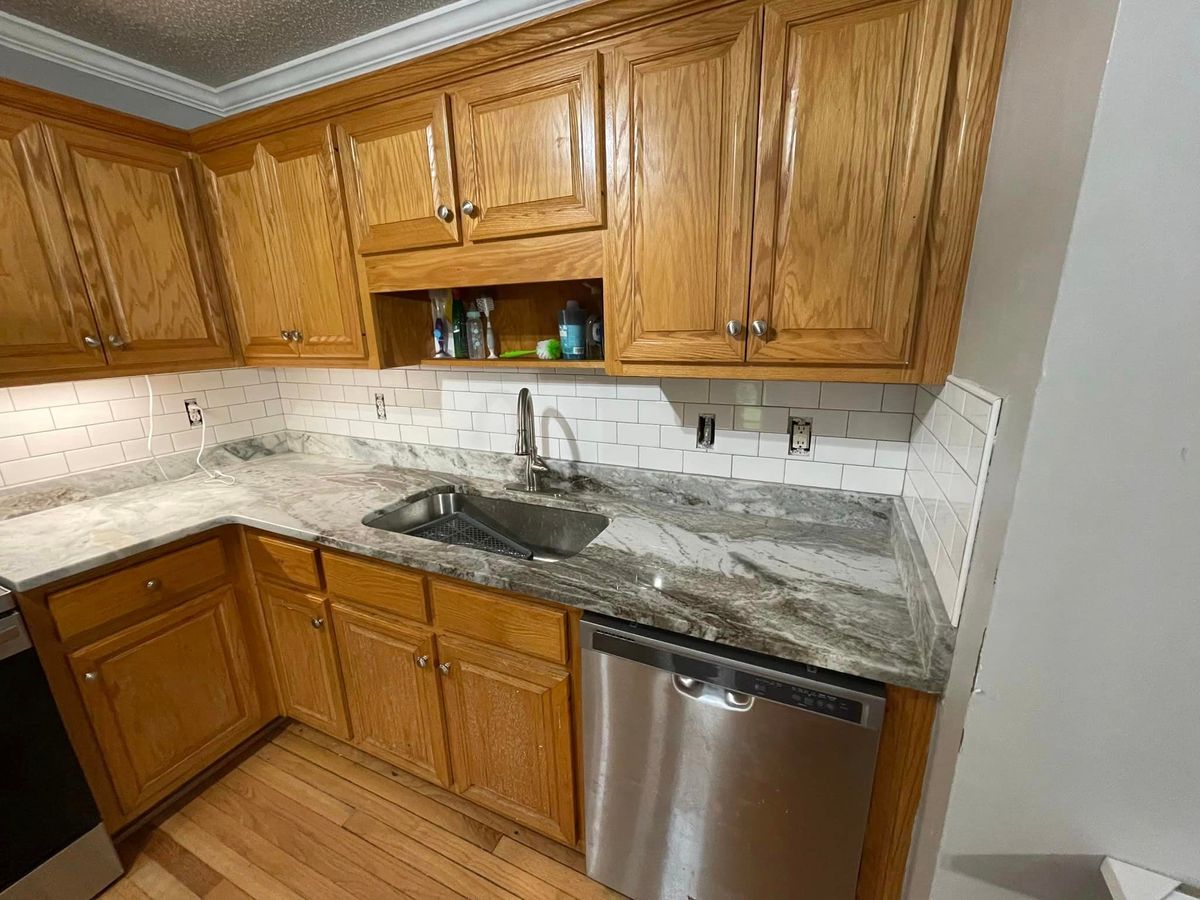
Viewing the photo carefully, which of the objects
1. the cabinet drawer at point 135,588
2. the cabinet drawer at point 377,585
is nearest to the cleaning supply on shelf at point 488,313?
the cabinet drawer at point 377,585

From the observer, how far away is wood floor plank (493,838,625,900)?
133 cm

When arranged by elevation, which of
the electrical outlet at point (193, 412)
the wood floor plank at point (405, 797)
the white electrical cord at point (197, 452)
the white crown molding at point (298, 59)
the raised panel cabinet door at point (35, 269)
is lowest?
the wood floor plank at point (405, 797)

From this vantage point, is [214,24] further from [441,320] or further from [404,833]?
[404,833]

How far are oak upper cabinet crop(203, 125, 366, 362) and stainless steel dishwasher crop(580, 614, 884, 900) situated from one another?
1.32 m

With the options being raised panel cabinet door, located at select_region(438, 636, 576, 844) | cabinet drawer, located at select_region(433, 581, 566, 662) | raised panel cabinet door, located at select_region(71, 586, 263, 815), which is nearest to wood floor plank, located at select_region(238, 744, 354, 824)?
raised panel cabinet door, located at select_region(71, 586, 263, 815)

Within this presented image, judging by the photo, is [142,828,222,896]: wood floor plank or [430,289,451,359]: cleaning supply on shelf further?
[430,289,451,359]: cleaning supply on shelf

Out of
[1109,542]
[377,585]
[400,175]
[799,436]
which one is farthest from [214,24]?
[1109,542]

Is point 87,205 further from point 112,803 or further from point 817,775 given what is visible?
point 817,775

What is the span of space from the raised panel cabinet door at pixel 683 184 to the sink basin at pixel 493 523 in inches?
26.4

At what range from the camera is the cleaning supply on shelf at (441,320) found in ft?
5.42

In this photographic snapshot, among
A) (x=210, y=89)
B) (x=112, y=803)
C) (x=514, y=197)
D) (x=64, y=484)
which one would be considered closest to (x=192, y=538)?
(x=64, y=484)

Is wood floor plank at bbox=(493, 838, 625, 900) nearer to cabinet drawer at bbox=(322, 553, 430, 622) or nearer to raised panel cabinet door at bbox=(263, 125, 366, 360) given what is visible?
cabinet drawer at bbox=(322, 553, 430, 622)

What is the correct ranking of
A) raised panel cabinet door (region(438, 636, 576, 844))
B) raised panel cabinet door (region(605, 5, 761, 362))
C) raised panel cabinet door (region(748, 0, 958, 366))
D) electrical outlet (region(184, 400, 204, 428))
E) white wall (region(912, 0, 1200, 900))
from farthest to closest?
electrical outlet (region(184, 400, 204, 428)), raised panel cabinet door (region(438, 636, 576, 844)), raised panel cabinet door (region(605, 5, 761, 362)), raised panel cabinet door (region(748, 0, 958, 366)), white wall (region(912, 0, 1200, 900))

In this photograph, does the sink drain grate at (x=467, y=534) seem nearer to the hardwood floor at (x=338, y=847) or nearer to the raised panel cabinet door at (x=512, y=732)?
the raised panel cabinet door at (x=512, y=732)
